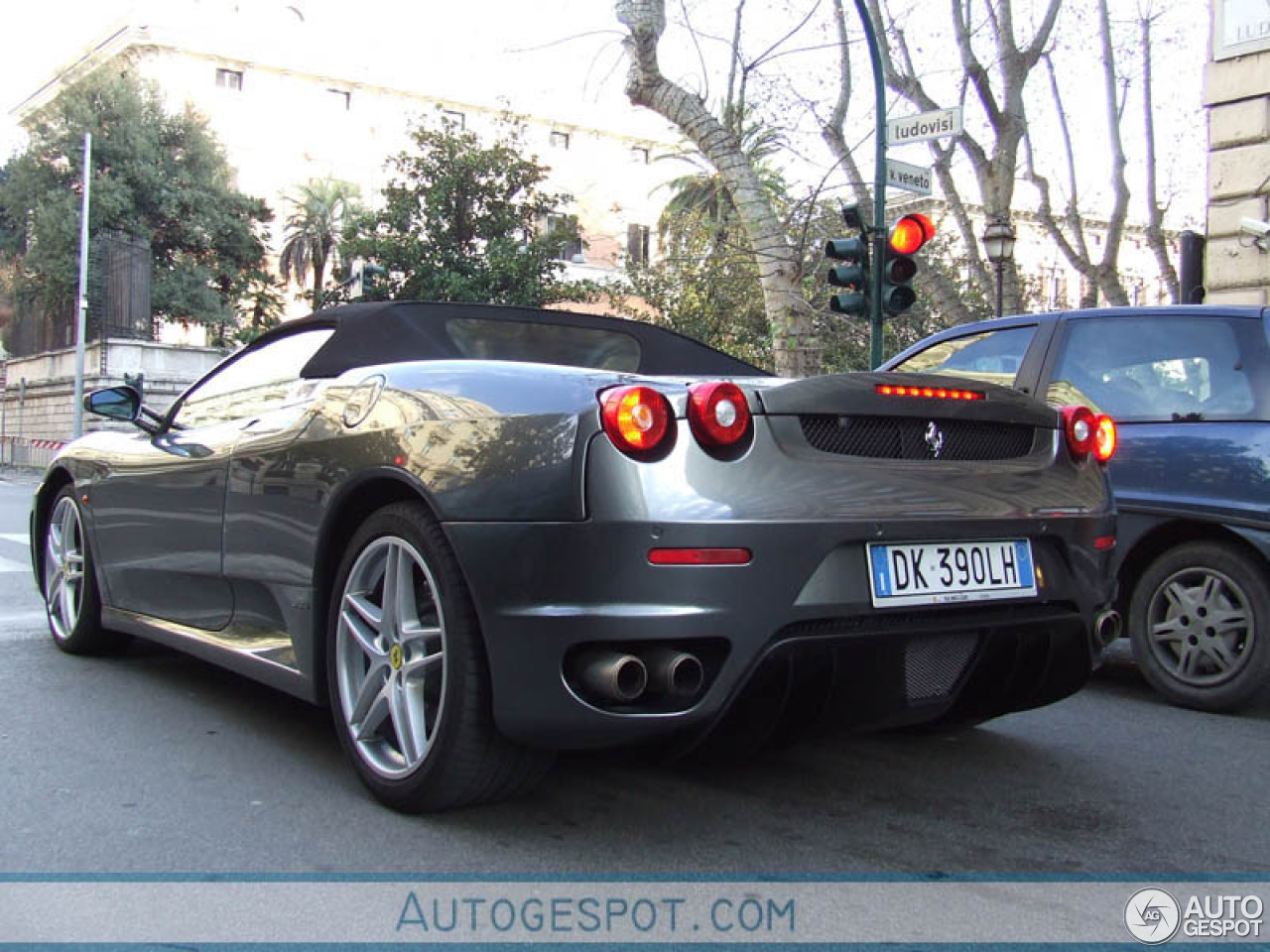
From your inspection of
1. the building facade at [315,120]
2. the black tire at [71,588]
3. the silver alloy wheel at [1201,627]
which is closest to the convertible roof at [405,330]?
the black tire at [71,588]

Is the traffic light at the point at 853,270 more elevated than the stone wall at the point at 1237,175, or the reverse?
Answer: the stone wall at the point at 1237,175

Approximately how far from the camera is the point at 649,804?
3279mm

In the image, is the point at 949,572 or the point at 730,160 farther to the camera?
the point at 730,160

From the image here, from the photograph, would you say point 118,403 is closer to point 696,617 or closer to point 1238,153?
point 696,617

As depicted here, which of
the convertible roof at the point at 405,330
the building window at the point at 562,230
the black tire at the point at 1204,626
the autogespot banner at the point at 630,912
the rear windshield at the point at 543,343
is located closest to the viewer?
the autogespot banner at the point at 630,912

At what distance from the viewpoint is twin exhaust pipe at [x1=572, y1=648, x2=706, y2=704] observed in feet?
8.59

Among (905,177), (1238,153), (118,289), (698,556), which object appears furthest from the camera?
(118,289)

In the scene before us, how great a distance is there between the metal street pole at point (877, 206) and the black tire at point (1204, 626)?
554cm

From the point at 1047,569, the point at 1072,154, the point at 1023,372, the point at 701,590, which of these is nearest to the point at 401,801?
the point at 701,590

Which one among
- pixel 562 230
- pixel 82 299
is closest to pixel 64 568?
pixel 562 230

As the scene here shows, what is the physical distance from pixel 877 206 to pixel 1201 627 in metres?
7.12

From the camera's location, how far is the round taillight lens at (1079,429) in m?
3.46

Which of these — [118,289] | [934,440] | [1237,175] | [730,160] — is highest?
[118,289]

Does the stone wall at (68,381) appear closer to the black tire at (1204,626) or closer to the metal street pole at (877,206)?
the metal street pole at (877,206)
